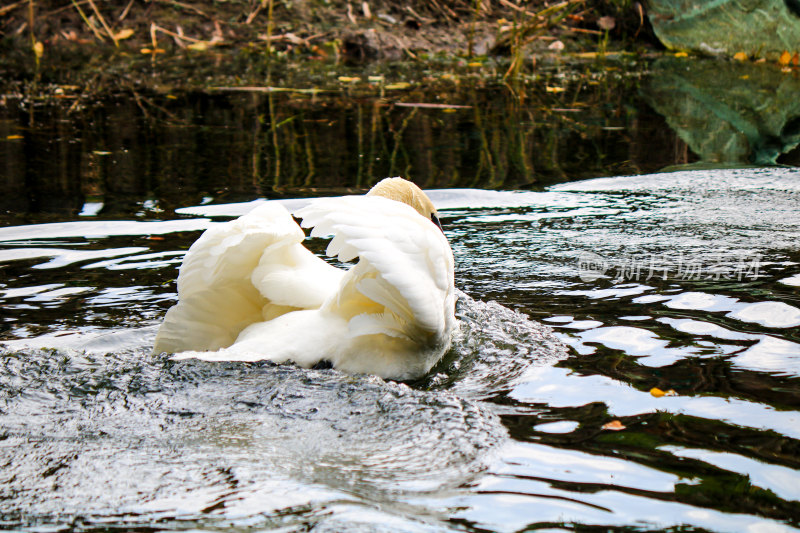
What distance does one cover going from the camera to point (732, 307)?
178 inches

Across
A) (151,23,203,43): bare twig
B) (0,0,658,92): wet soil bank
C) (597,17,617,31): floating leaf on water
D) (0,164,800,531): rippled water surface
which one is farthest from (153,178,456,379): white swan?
(597,17,617,31): floating leaf on water

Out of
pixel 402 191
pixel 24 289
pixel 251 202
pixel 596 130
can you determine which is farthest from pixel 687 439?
pixel 596 130

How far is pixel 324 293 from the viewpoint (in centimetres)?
398

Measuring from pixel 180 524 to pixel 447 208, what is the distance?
4356 mm

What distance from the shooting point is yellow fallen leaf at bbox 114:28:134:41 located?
14439 mm

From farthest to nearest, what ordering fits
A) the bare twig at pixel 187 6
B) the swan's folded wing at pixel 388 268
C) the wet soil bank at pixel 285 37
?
the bare twig at pixel 187 6 < the wet soil bank at pixel 285 37 < the swan's folded wing at pixel 388 268

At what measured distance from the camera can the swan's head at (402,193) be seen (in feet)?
15.5

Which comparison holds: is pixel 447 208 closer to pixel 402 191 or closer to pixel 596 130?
pixel 402 191

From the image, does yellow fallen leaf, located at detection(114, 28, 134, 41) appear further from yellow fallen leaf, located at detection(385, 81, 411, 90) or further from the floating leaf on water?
the floating leaf on water

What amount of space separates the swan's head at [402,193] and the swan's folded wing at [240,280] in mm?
660

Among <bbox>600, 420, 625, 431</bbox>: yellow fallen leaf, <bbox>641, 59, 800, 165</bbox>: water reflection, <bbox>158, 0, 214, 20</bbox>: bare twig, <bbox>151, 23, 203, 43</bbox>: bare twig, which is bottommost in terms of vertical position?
<bbox>600, 420, 625, 431</bbox>: yellow fallen leaf

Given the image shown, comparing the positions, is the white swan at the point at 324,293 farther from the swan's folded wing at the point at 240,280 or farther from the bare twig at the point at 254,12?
the bare twig at the point at 254,12

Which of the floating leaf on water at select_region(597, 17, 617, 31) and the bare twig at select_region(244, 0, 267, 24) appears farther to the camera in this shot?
the floating leaf on water at select_region(597, 17, 617, 31)

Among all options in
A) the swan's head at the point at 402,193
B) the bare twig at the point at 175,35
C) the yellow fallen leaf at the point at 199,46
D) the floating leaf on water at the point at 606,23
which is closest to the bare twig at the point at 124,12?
the bare twig at the point at 175,35
